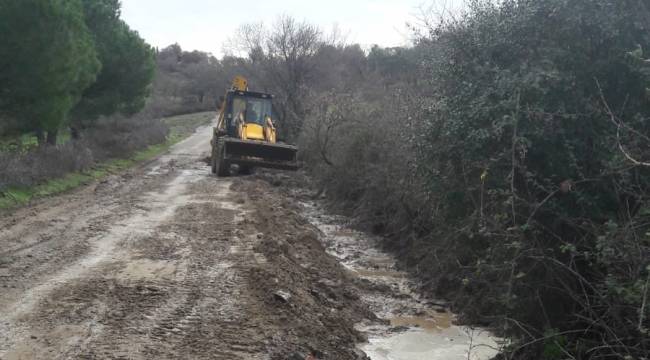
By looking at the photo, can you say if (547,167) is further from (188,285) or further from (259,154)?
(259,154)

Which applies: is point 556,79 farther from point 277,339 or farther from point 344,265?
point 344,265

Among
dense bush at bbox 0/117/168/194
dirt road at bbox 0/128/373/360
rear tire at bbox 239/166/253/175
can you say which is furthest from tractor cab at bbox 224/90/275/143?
dirt road at bbox 0/128/373/360

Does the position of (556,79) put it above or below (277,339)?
above

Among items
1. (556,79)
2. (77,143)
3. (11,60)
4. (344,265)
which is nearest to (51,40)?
(11,60)

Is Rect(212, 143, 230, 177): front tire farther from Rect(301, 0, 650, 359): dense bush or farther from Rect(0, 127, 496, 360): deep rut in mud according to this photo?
Rect(301, 0, 650, 359): dense bush

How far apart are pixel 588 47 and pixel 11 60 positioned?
14.2 m

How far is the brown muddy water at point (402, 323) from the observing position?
7.75 m

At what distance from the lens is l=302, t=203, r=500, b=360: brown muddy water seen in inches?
305

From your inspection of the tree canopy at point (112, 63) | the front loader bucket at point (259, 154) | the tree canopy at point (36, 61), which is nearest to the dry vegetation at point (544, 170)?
the front loader bucket at point (259, 154)

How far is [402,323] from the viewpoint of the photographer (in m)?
8.99

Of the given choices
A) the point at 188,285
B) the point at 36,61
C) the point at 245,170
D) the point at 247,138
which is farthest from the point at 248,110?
the point at 188,285

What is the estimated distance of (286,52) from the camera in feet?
112

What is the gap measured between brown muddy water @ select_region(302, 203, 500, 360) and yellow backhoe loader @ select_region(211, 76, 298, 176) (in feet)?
24.1

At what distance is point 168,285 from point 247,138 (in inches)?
544
